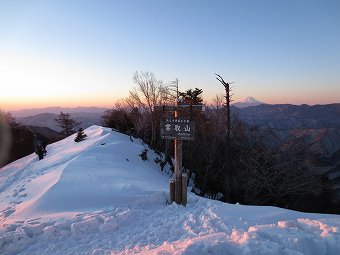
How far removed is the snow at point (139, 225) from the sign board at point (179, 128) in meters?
1.94

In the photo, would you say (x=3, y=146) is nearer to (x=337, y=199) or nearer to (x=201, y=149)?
(x=201, y=149)

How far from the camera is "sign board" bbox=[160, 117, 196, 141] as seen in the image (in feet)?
26.3

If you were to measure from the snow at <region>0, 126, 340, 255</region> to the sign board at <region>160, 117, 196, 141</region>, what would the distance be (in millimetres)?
1935

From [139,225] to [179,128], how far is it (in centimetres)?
298

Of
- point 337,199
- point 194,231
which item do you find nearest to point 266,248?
point 194,231

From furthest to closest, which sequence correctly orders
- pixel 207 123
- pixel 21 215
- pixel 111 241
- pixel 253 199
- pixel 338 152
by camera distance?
pixel 338 152 < pixel 207 123 < pixel 253 199 < pixel 21 215 < pixel 111 241

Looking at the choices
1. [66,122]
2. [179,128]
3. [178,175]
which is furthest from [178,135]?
[66,122]

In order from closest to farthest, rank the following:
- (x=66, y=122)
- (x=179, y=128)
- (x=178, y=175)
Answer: (x=179, y=128) → (x=178, y=175) → (x=66, y=122)

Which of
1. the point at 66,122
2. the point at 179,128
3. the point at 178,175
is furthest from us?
the point at 66,122

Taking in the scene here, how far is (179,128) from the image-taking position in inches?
318

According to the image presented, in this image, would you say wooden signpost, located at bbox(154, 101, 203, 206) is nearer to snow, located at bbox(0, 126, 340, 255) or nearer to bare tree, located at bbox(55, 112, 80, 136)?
snow, located at bbox(0, 126, 340, 255)

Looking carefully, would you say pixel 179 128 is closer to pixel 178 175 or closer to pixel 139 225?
pixel 178 175

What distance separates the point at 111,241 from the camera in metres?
5.62

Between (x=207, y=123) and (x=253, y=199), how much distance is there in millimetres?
6795
